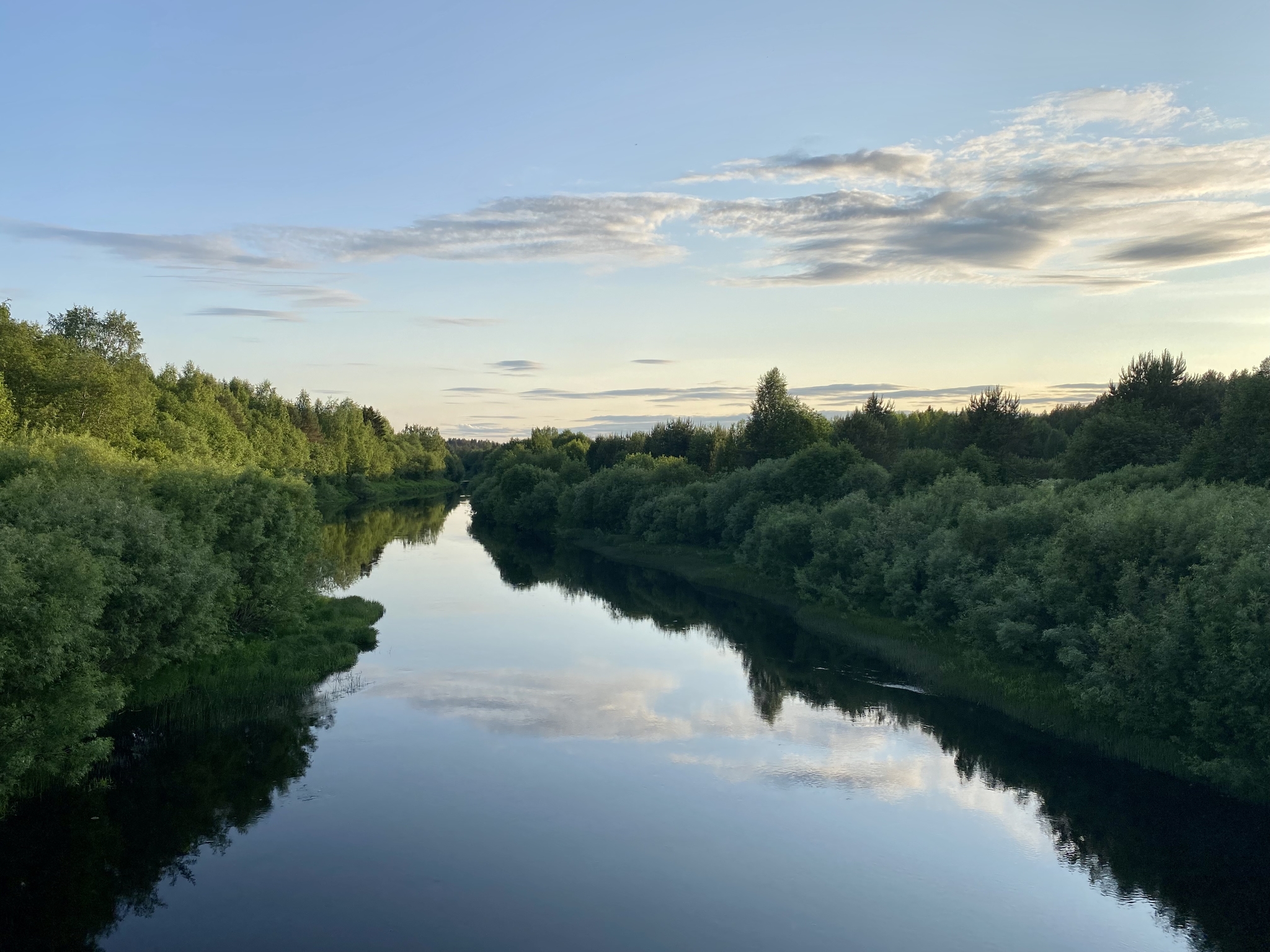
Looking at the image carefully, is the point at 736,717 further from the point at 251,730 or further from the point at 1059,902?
the point at 251,730

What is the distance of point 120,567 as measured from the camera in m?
28.1

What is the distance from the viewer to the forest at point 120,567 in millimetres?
24000

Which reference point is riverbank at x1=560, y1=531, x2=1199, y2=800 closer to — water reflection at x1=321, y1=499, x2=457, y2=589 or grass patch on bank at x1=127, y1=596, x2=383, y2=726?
grass patch on bank at x1=127, y1=596, x2=383, y2=726

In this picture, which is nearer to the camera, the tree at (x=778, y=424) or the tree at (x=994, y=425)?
the tree at (x=994, y=425)

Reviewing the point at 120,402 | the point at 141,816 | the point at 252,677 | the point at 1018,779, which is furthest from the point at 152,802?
the point at 120,402

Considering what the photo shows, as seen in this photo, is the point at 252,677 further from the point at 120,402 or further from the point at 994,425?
the point at 994,425

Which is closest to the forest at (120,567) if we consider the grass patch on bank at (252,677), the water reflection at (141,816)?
the grass patch on bank at (252,677)

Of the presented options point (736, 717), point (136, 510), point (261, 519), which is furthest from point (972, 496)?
point (136, 510)

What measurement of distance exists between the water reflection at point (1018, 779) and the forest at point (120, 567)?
34.4 ft

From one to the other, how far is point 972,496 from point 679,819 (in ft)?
115

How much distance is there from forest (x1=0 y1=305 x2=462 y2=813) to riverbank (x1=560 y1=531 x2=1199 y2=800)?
26.0 meters

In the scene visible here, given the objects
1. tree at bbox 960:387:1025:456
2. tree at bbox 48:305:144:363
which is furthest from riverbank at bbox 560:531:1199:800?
tree at bbox 48:305:144:363

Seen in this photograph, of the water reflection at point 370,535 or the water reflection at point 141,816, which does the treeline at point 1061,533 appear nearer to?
the water reflection at point 370,535

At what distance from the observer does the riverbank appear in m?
31.4
